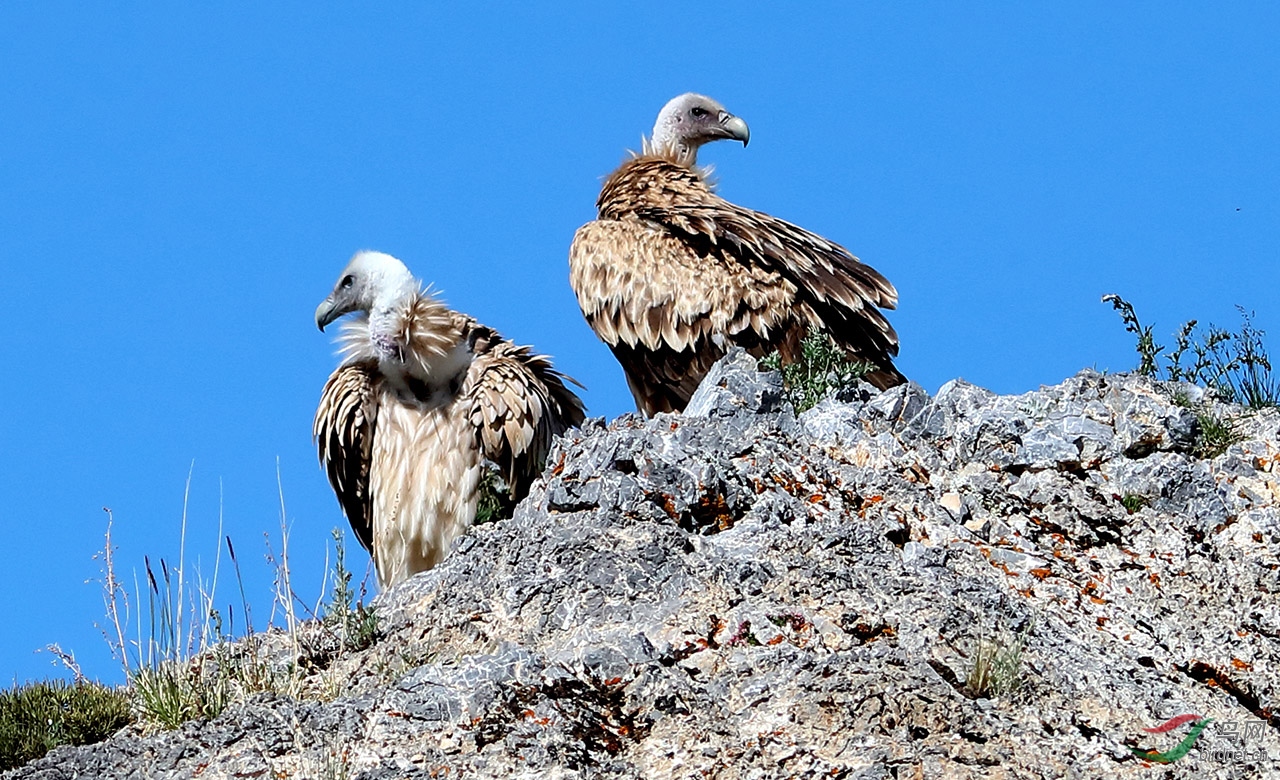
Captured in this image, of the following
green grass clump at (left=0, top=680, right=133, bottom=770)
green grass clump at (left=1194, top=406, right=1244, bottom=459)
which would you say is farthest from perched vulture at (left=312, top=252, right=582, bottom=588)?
green grass clump at (left=1194, top=406, right=1244, bottom=459)

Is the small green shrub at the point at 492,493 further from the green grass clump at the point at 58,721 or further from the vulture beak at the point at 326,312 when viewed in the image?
the green grass clump at the point at 58,721

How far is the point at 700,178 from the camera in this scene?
38.7 ft

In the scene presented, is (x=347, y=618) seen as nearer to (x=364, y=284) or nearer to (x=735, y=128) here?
(x=364, y=284)

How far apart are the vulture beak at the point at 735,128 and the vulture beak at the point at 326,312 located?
3.55m

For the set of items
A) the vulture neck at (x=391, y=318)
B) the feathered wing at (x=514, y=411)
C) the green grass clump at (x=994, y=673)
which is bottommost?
the green grass clump at (x=994, y=673)

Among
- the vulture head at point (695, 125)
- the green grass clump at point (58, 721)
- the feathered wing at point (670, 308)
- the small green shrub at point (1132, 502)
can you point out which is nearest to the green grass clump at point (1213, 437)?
the small green shrub at point (1132, 502)

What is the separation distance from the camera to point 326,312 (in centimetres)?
1009

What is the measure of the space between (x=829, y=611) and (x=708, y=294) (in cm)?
439

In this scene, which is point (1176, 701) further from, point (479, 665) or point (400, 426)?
point (400, 426)

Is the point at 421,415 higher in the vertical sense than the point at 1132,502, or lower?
higher

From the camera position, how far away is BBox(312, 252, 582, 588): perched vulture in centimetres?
945

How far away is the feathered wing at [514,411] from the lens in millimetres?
9359

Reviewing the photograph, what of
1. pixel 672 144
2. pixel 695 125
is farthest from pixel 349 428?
pixel 695 125

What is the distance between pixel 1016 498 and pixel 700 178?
4.88 metres
